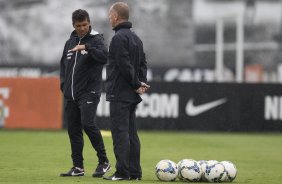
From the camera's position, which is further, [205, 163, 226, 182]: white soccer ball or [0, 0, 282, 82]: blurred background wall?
[0, 0, 282, 82]: blurred background wall

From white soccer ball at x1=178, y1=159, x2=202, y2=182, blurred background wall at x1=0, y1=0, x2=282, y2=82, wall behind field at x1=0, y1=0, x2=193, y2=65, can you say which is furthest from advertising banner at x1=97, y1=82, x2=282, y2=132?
wall behind field at x1=0, y1=0, x2=193, y2=65

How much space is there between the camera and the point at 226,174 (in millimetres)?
10688

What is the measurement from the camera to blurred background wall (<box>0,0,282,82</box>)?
42.1 metres

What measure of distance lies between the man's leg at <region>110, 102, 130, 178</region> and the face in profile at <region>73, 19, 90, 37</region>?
44.5 inches

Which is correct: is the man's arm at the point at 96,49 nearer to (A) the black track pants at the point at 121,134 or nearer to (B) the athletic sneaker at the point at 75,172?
(A) the black track pants at the point at 121,134

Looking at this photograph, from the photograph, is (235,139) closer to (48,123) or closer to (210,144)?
(210,144)

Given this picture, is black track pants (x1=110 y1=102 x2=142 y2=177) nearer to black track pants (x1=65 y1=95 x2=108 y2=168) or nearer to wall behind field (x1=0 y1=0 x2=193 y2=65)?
black track pants (x1=65 y1=95 x2=108 y2=168)

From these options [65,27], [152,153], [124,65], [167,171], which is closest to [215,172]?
[167,171]

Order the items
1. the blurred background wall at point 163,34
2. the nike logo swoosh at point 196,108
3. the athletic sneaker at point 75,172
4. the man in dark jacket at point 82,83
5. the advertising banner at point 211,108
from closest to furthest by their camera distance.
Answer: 1. the man in dark jacket at point 82,83
2. the athletic sneaker at point 75,172
3. the advertising banner at point 211,108
4. the nike logo swoosh at point 196,108
5. the blurred background wall at point 163,34

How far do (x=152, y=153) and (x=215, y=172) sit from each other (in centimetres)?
526

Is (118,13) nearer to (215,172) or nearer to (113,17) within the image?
(113,17)

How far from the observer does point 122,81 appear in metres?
10.8

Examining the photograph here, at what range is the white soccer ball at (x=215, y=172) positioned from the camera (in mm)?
10625

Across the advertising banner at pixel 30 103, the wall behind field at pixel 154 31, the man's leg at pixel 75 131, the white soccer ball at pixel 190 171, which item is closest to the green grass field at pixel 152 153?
the man's leg at pixel 75 131
